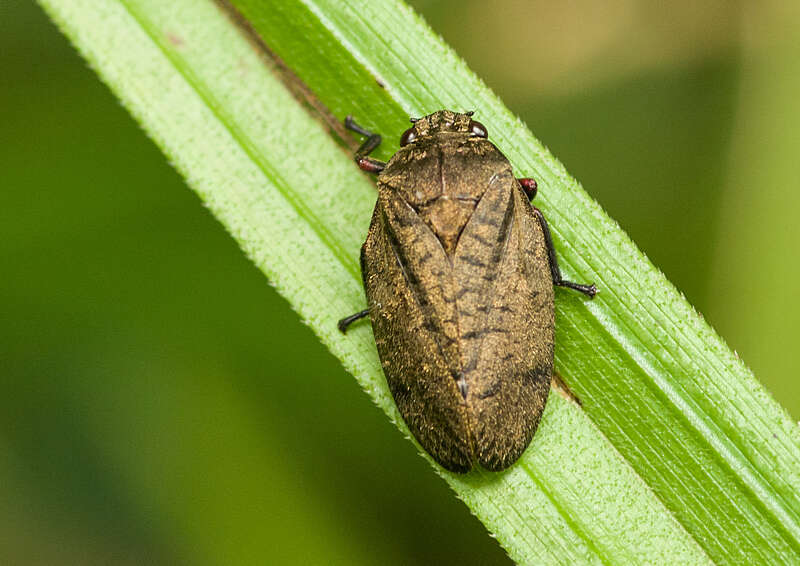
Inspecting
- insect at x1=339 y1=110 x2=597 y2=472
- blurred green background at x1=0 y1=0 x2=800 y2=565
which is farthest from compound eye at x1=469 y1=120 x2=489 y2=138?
blurred green background at x1=0 y1=0 x2=800 y2=565

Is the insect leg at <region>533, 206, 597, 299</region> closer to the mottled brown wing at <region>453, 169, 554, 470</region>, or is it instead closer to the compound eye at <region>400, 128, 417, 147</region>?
the mottled brown wing at <region>453, 169, 554, 470</region>

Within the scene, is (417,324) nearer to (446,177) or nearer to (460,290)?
(460,290)

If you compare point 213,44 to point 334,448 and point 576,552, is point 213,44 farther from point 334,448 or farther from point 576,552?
point 576,552

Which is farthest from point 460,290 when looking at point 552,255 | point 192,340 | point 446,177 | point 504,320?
point 192,340

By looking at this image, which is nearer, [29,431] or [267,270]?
[267,270]

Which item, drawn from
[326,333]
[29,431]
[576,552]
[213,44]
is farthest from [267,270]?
[29,431]

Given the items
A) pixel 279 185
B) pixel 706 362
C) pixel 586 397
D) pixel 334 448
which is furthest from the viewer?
pixel 334 448
